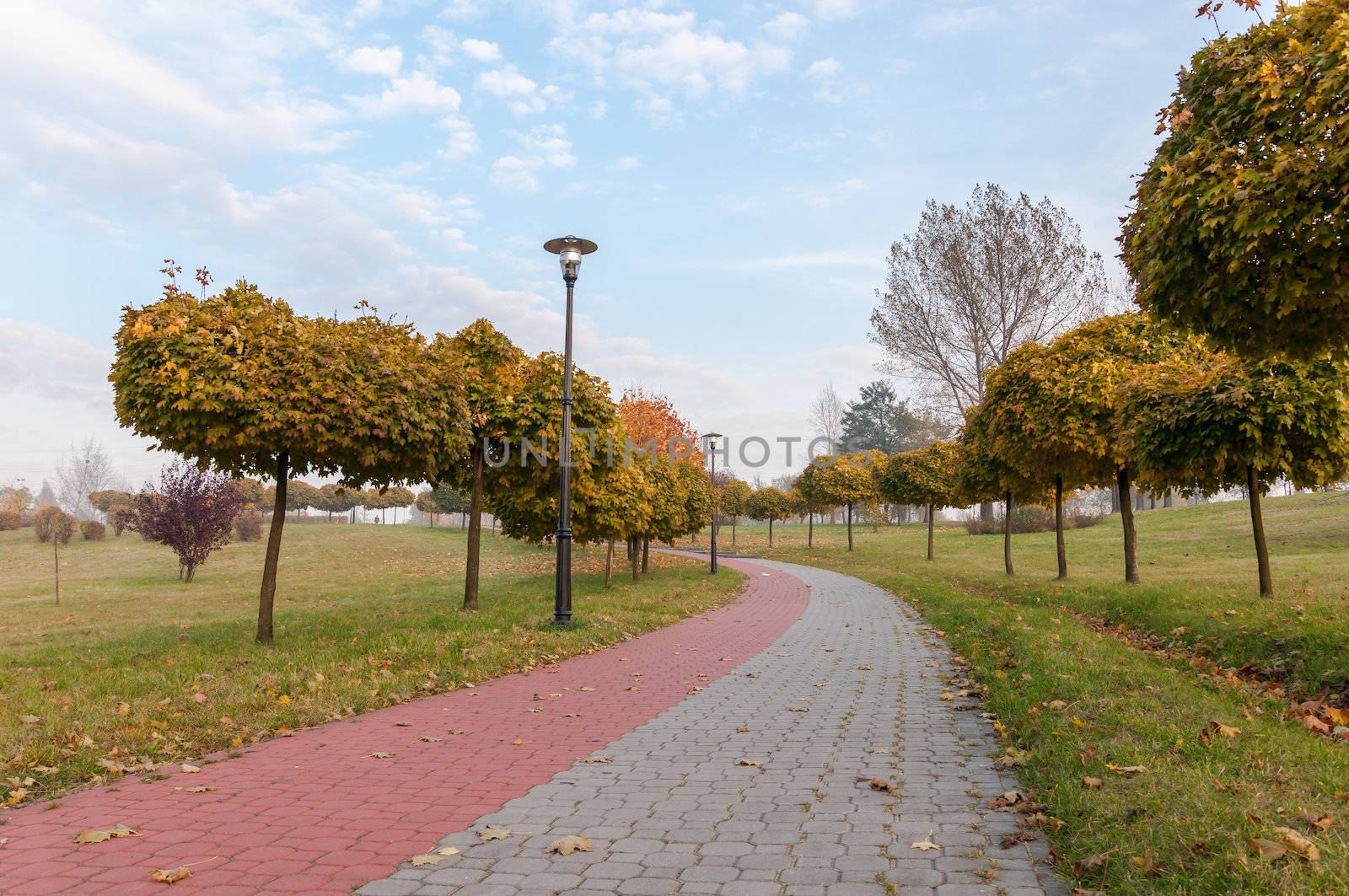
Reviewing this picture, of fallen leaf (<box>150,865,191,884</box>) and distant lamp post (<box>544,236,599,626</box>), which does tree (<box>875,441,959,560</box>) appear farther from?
fallen leaf (<box>150,865,191,884</box>)

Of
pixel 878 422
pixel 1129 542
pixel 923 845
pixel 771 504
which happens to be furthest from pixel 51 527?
pixel 878 422

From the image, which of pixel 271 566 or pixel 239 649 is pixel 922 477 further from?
pixel 239 649

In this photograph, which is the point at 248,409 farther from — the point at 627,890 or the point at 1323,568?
the point at 1323,568

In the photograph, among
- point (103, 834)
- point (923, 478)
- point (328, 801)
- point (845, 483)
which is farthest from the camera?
point (845, 483)

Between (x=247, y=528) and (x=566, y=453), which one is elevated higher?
(x=566, y=453)

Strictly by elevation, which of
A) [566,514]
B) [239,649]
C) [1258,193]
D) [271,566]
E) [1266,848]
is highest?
[1258,193]

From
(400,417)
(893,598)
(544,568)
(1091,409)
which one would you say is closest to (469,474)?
(400,417)

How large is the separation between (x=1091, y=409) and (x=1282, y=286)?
10.2 metres

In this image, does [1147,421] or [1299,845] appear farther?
[1147,421]

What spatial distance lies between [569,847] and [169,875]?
1.67 metres

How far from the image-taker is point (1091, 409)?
15.3 m

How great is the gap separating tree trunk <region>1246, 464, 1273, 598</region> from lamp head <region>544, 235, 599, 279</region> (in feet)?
33.9

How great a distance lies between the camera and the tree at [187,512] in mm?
25562

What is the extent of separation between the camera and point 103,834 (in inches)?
151
